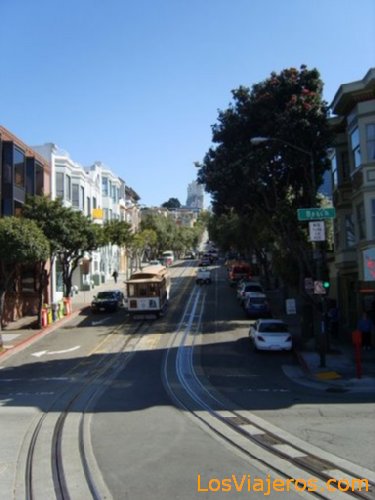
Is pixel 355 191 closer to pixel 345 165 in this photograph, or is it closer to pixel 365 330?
pixel 345 165

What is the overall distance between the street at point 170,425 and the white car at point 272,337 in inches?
16.0

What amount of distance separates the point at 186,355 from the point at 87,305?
2219 cm

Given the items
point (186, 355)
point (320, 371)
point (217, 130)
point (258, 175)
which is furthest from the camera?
point (217, 130)

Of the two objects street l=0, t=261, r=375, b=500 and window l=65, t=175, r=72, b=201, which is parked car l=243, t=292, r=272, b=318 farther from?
window l=65, t=175, r=72, b=201

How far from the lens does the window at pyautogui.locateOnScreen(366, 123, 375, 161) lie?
24478 mm

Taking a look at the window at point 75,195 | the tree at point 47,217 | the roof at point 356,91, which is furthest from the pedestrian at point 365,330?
the window at point 75,195

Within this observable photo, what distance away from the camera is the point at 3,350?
2745cm

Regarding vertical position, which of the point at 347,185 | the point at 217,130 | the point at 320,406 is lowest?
the point at 320,406

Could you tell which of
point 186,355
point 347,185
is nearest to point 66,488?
point 186,355

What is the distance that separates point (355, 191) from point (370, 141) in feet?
8.82

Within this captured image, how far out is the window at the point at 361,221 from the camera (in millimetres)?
25783

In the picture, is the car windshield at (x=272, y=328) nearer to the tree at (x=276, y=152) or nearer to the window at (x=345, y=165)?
the tree at (x=276, y=152)

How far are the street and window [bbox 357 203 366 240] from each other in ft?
20.5

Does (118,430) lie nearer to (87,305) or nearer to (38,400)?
(38,400)
